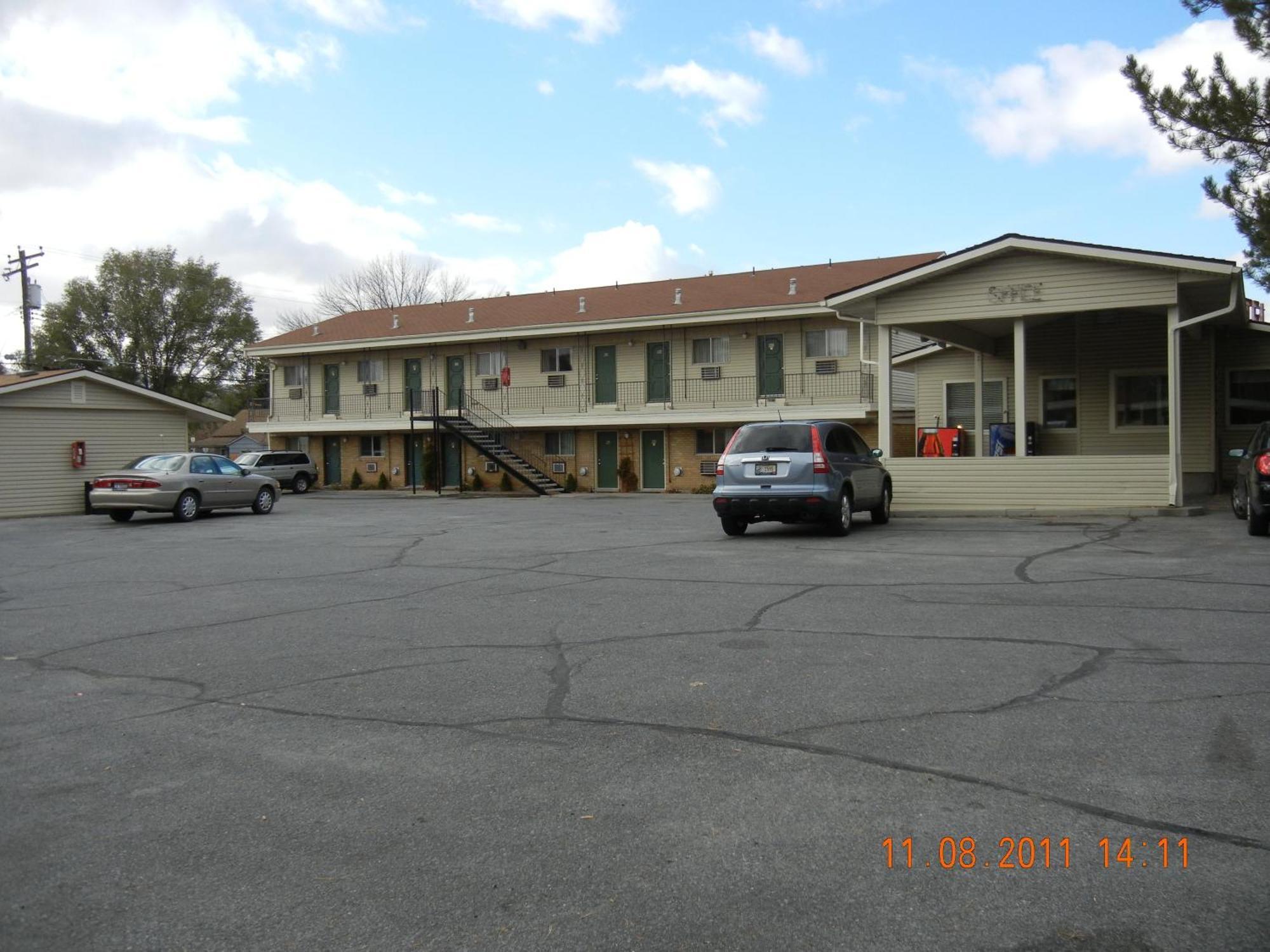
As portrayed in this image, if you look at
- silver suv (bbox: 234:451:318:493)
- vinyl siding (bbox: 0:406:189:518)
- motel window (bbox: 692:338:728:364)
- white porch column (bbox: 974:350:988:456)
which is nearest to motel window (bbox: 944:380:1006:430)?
white porch column (bbox: 974:350:988:456)

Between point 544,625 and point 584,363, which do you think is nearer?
point 544,625

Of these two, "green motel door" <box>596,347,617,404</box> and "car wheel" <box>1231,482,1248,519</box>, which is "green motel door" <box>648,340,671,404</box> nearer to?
"green motel door" <box>596,347,617,404</box>

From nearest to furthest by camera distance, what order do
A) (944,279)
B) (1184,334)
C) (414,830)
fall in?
(414,830), (944,279), (1184,334)

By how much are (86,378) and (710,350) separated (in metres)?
17.7

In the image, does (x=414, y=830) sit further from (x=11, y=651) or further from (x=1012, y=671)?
(x=11, y=651)

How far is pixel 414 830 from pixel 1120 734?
3.39 meters

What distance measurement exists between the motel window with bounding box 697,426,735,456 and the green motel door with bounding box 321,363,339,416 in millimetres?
14554

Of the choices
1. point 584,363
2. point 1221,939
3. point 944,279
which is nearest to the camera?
point 1221,939

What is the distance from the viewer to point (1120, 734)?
16.4 feet

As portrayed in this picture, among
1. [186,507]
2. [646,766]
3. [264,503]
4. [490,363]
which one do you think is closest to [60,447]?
[264,503]

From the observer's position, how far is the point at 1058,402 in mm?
23688

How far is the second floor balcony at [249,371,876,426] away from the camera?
29.7 m

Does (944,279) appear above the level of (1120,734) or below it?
above

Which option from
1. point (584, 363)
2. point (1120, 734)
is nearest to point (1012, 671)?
point (1120, 734)
